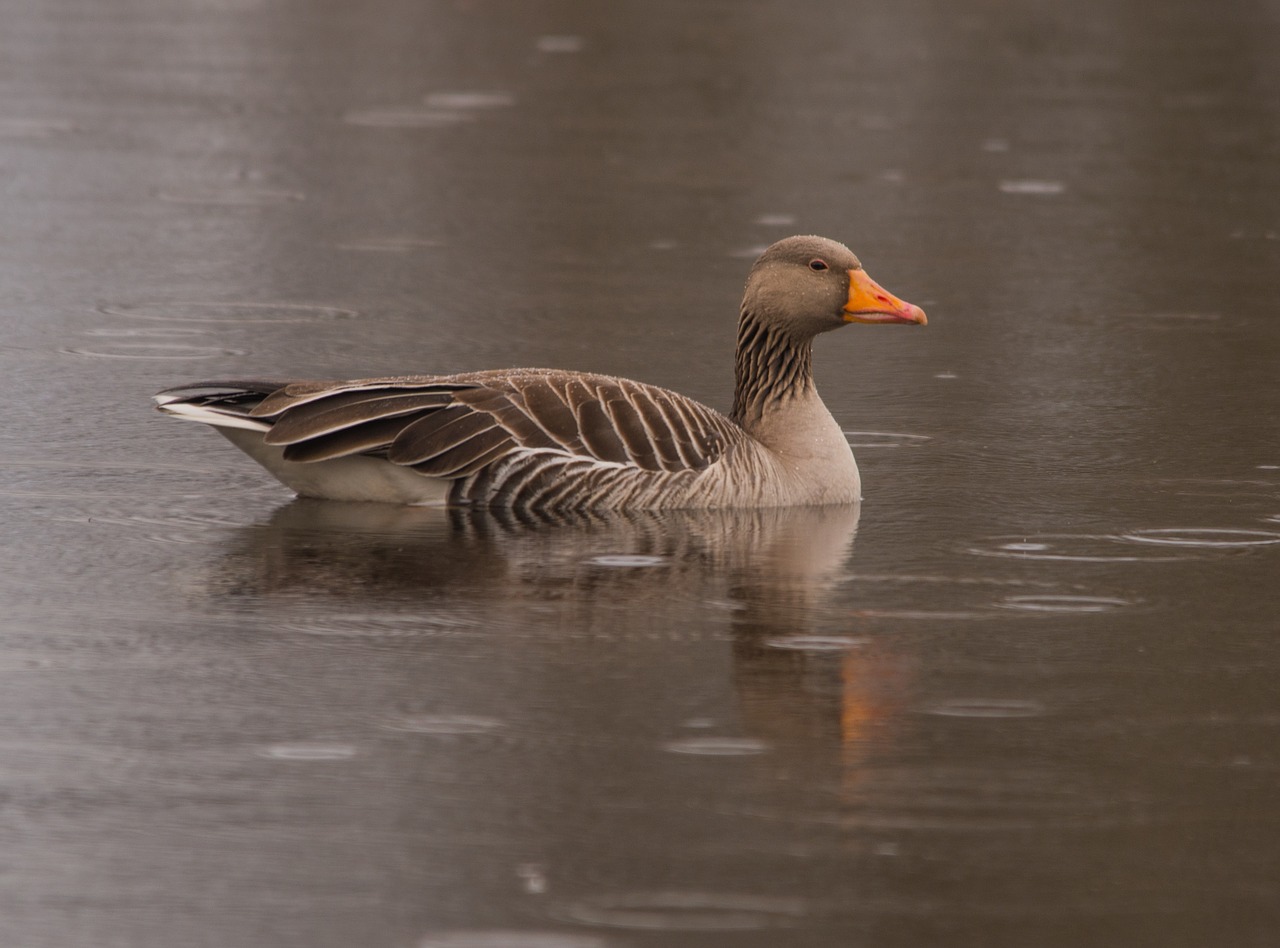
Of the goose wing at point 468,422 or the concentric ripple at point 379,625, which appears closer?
the concentric ripple at point 379,625

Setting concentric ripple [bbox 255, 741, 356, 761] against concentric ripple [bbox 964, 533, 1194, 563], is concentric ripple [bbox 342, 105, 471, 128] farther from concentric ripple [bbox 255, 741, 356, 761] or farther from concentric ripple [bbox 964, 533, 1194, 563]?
concentric ripple [bbox 255, 741, 356, 761]

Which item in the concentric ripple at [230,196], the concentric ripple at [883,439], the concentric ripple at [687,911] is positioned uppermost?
the concentric ripple at [230,196]

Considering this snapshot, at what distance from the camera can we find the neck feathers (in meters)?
9.08

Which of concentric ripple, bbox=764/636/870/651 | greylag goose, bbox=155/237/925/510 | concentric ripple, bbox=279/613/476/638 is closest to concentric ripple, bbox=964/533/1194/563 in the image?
greylag goose, bbox=155/237/925/510

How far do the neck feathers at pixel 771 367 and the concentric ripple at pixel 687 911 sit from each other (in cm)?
423

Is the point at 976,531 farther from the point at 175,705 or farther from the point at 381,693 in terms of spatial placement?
the point at 175,705

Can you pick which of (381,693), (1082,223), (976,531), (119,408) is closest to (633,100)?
(1082,223)

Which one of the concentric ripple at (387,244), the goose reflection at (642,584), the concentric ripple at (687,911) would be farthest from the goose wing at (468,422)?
the concentric ripple at (387,244)

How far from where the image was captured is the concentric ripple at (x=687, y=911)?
4922 mm

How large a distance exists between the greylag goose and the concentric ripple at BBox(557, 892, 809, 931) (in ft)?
12.0

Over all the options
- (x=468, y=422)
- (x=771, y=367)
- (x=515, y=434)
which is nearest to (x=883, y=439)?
(x=771, y=367)

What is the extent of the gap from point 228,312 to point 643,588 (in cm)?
582

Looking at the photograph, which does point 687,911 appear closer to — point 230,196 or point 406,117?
point 230,196

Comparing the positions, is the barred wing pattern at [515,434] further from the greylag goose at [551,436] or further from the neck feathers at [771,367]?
the neck feathers at [771,367]
